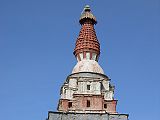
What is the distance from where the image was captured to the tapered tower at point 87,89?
176 feet

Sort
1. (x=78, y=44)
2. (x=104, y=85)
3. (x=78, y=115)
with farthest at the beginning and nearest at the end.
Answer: (x=78, y=44) → (x=104, y=85) → (x=78, y=115)

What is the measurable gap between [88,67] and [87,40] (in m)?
4.54

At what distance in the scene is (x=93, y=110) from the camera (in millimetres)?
53719

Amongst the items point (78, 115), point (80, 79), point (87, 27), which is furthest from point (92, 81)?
point (87, 27)

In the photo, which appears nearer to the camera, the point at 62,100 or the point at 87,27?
the point at 62,100

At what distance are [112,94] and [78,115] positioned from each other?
18.0 ft

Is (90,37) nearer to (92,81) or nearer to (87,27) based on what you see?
(87,27)

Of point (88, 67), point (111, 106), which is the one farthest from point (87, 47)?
point (111, 106)

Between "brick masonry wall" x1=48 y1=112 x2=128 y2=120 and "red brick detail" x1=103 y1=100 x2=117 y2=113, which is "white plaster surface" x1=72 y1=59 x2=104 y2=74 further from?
"brick masonry wall" x1=48 y1=112 x2=128 y2=120

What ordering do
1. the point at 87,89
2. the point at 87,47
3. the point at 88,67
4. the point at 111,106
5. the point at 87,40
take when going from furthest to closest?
1. the point at 87,40
2. the point at 87,47
3. the point at 88,67
4. the point at 87,89
5. the point at 111,106

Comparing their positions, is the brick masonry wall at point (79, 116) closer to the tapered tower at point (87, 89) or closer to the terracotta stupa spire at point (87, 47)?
the tapered tower at point (87, 89)

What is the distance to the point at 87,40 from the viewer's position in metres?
60.0

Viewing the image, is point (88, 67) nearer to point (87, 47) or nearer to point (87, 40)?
point (87, 47)

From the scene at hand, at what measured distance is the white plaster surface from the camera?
56.9 metres
